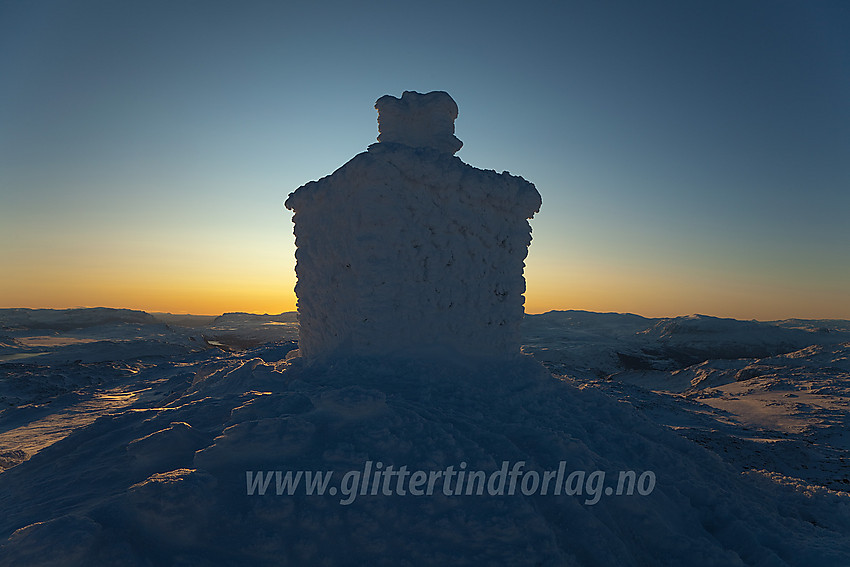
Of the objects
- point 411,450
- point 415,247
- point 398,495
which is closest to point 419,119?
point 415,247

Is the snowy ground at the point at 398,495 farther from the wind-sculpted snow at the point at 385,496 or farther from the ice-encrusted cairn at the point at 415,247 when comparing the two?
the ice-encrusted cairn at the point at 415,247

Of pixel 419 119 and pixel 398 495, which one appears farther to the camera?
pixel 419 119

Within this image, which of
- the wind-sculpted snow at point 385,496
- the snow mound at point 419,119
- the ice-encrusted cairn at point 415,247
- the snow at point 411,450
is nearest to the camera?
the wind-sculpted snow at point 385,496

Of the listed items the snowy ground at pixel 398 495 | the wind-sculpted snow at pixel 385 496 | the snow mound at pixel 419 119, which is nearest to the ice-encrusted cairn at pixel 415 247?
the snow mound at pixel 419 119

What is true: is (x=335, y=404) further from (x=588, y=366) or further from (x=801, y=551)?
(x=588, y=366)

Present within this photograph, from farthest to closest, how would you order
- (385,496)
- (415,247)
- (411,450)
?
1. (415,247)
2. (411,450)
3. (385,496)

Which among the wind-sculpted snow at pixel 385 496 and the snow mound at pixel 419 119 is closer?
the wind-sculpted snow at pixel 385 496

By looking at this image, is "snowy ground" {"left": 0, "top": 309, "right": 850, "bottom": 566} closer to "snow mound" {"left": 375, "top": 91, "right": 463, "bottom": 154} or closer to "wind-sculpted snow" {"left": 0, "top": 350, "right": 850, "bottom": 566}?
"wind-sculpted snow" {"left": 0, "top": 350, "right": 850, "bottom": 566}

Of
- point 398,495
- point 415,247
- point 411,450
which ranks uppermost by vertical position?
point 415,247

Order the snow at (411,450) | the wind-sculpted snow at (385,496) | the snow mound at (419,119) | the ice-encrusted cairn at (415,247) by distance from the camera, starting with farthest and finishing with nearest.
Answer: the snow mound at (419,119)
the ice-encrusted cairn at (415,247)
the snow at (411,450)
the wind-sculpted snow at (385,496)

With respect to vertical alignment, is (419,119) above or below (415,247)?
above

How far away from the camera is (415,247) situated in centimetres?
812

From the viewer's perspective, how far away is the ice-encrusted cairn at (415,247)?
26.0 ft

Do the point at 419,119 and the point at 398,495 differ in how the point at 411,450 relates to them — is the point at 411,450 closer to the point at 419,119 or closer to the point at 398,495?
the point at 398,495
